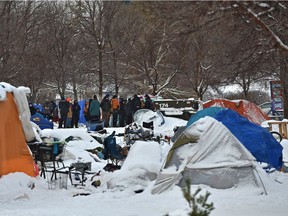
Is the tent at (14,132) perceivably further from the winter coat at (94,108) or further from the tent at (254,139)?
the winter coat at (94,108)

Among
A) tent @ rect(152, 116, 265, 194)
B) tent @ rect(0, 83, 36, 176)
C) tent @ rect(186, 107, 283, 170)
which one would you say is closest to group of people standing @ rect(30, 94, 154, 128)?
tent @ rect(0, 83, 36, 176)

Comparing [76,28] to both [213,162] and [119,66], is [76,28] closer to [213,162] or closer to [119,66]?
[119,66]

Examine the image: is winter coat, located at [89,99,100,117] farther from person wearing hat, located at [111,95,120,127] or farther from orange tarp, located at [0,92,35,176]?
orange tarp, located at [0,92,35,176]

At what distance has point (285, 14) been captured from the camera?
751 centimetres

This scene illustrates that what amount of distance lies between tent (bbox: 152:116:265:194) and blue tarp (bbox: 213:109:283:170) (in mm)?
1349

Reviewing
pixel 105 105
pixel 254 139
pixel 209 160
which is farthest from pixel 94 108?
pixel 209 160

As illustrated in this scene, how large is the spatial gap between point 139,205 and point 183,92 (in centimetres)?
3416

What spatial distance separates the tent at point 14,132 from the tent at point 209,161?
11.1 ft

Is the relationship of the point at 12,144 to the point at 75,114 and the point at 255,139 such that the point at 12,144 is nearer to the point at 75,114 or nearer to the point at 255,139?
the point at 255,139

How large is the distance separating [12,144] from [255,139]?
5551 mm

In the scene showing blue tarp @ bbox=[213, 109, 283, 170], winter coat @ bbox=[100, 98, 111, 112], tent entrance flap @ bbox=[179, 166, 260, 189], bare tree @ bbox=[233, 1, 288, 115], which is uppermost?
bare tree @ bbox=[233, 1, 288, 115]

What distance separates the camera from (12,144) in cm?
1181

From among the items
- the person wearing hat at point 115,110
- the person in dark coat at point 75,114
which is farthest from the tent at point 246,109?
the person in dark coat at point 75,114

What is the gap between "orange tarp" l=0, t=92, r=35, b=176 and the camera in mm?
11516
